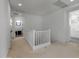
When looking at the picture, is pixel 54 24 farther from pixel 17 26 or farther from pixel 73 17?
pixel 17 26

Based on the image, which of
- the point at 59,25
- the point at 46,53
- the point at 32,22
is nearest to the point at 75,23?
the point at 59,25

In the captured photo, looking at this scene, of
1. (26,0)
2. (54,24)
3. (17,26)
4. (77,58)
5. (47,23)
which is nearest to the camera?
(77,58)

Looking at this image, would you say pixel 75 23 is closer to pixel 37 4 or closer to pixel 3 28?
pixel 37 4

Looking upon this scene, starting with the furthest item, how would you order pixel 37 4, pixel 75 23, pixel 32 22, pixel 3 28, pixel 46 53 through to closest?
1. pixel 32 22
2. pixel 75 23
3. pixel 37 4
4. pixel 46 53
5. pixel 3 28

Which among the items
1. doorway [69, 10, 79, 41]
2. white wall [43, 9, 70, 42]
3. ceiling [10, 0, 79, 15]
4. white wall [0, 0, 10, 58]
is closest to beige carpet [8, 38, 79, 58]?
white wall [0, 0, 10, 58]

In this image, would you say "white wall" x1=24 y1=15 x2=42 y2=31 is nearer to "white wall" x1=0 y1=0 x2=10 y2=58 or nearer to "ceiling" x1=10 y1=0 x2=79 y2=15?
"ceiling" x1=10 y1=0 x2=79 y2=15

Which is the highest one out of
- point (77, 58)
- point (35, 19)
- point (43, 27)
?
point (35, 19)

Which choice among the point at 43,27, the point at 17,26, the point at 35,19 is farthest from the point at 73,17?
the point at 17,26

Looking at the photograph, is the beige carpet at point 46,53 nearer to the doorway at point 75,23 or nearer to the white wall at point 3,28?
the white wall at point 3,28

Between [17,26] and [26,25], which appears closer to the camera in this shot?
[26,25]

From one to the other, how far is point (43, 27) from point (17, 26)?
4579 millimetres

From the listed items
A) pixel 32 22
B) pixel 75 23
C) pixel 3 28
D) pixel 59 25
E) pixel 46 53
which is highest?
pixel 32 22

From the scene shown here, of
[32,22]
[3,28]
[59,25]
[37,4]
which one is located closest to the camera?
[3,28]

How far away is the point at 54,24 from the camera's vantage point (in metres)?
7.04
